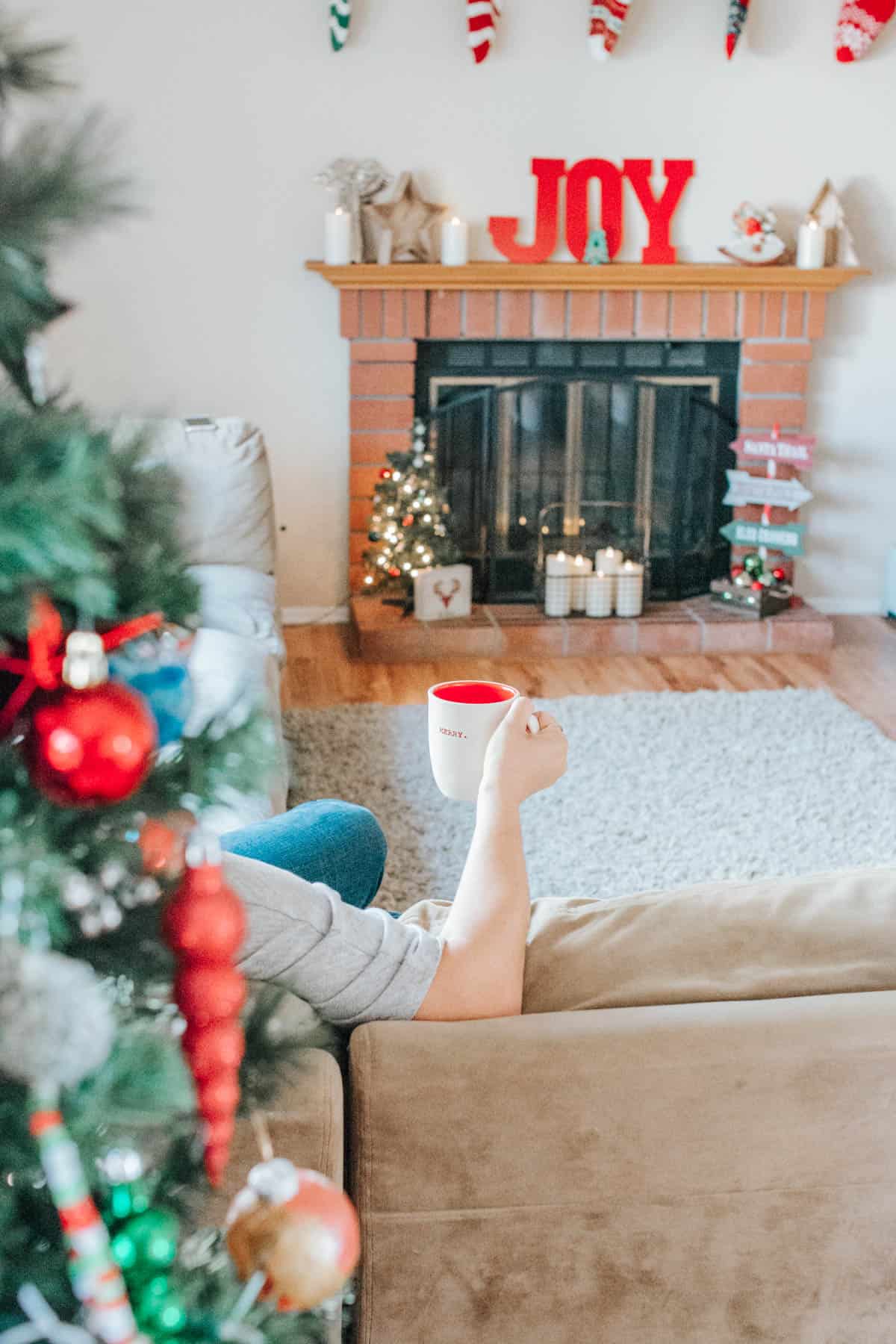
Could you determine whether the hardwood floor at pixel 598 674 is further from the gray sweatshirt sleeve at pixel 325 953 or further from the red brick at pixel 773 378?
the gray sweatshirt sleeve at pixel 325 953

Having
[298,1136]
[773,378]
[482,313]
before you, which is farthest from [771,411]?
[298,1136]

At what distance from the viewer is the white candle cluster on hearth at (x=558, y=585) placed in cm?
445

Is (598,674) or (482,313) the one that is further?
(482,313)

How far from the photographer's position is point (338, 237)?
14.0 ft

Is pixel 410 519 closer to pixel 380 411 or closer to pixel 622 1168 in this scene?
pixel 380 411

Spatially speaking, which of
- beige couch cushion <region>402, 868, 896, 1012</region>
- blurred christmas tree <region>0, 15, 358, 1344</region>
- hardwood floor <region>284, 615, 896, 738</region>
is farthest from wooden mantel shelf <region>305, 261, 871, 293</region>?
blurred christmas tree <region>0, 15, 358, 1344</region>

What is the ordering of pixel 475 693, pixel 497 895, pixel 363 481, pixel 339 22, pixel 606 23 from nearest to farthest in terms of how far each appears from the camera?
1. pixel 497 895
2. pixel 475 693
3. pixel 339 22
4. pixel 606 23
5. pixel 363 481

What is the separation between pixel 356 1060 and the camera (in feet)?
3.30

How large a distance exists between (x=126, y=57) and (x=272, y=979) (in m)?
3.95

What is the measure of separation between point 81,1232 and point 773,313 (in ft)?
14.5

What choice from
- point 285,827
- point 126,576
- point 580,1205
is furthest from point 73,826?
point 285,827

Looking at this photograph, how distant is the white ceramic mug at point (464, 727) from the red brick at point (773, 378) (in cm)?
355

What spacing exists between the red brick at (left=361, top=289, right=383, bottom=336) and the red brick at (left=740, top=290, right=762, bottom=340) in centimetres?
123

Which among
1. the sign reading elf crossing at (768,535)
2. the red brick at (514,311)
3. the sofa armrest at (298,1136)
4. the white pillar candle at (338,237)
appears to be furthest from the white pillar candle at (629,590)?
the sofa armrest at (298,1136)
